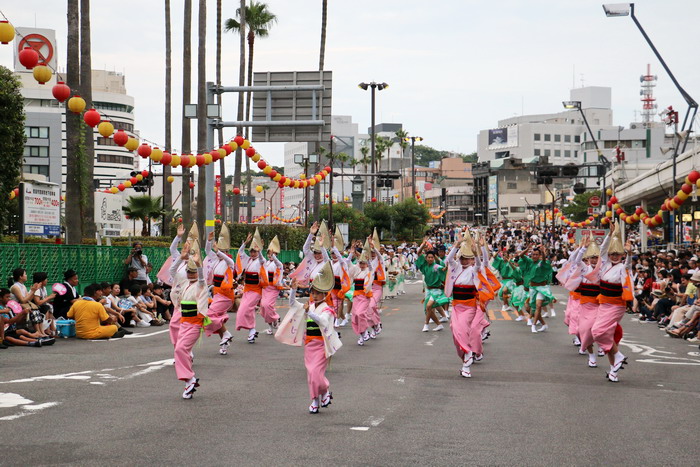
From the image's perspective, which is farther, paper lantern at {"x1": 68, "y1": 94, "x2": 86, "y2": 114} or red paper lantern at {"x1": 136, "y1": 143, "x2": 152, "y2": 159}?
red paper lantern at {"x1": 136, "y1": 143, "x2": 152, "y2": 159}

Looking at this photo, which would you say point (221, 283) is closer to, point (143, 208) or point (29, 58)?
point (29, 58)

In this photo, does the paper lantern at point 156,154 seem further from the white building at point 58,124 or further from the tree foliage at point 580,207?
the tree foliage at point 580,207

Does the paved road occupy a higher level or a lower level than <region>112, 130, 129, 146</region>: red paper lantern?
lower

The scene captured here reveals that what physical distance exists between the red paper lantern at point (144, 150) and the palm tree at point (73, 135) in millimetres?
4955

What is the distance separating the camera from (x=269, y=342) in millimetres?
18297

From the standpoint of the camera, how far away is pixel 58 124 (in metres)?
101

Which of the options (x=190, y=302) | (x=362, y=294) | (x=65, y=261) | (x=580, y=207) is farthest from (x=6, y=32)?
(x=580, y=207)

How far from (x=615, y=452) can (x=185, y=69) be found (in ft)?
103

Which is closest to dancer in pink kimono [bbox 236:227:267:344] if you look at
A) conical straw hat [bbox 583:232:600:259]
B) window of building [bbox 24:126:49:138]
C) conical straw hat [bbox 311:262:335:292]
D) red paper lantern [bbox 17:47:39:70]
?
red paper lantern [bbox 17:47:39:70]

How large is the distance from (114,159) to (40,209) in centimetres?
10520

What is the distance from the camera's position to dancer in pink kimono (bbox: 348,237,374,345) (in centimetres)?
1830

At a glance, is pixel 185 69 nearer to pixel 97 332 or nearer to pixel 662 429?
pixel 97 332

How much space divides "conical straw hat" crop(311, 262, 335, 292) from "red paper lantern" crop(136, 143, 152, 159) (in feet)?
35.4

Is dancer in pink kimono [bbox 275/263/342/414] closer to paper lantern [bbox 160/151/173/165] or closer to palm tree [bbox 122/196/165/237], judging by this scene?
paper lantern [bbox 160/151/173/165]
